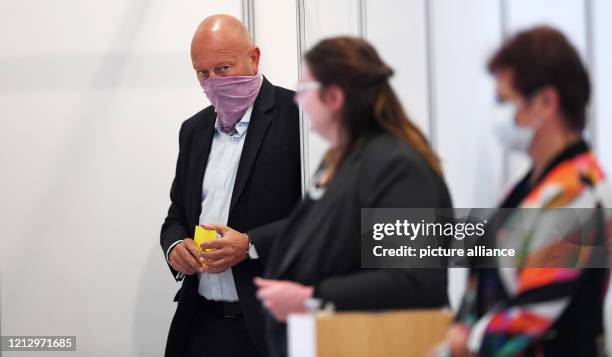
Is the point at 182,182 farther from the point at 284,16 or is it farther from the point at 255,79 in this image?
the point at 284,16

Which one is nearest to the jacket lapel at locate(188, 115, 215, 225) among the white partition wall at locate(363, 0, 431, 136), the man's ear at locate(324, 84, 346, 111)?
the white partition wall at locate(363, 0, 431, 136)

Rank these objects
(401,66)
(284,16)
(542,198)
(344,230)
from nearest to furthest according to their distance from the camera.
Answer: (542,198) → (344,230) → (401,66) → (284,16)

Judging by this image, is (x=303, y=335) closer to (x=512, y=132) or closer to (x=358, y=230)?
(x=358, y=230)

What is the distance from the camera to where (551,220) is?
1.52m

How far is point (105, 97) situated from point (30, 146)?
1.34 ft

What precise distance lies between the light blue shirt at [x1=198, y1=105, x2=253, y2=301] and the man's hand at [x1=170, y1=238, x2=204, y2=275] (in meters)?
0.09

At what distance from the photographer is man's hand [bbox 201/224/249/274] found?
2.89 meters

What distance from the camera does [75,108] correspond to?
4.06 metres

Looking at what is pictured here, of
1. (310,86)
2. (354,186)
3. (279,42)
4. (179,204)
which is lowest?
(179,204)

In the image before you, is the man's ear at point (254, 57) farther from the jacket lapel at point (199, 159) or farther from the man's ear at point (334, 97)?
the man's ear at point (334, 97)

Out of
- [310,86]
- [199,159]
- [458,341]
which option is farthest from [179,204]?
[458,341]

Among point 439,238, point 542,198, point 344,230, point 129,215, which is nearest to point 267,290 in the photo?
point 344,230

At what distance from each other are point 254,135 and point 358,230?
1.32 meters

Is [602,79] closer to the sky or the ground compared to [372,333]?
closer to the sky
